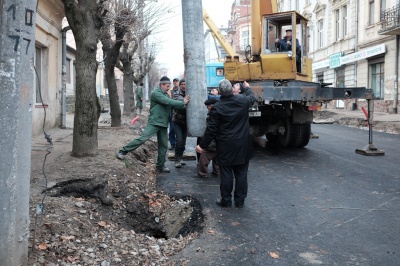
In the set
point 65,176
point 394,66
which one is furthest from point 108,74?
point 394,66

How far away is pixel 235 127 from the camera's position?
5.71m

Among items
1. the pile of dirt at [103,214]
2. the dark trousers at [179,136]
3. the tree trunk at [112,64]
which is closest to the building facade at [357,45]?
the tree trunk at [112,64]

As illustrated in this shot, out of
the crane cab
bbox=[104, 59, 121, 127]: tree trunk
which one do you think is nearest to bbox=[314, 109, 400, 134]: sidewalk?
the crane cab

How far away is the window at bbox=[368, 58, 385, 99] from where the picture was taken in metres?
24.4

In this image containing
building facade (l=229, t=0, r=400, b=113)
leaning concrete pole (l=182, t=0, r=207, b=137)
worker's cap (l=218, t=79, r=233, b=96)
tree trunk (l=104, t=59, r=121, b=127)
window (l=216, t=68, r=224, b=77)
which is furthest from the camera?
building facade (l=229, t=0, r=400, b=113)

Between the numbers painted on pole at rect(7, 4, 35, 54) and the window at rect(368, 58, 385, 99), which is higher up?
the window at rect(368, 58, 385, 99)

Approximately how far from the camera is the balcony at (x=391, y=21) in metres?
21.2

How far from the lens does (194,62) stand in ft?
23.2

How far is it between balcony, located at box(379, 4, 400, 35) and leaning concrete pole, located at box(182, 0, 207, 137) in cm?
1711

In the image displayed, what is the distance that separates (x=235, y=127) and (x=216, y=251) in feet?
6.54

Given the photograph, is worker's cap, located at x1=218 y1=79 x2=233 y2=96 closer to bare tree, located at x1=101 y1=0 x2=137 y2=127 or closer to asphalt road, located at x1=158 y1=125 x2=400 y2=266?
asphalt road, located at x1=158 y1=125 x2=400 y2=266

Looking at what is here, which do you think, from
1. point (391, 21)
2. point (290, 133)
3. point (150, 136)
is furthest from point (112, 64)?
point (391, 21)

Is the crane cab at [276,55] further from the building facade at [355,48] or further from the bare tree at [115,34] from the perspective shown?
the building facade at [355,48]

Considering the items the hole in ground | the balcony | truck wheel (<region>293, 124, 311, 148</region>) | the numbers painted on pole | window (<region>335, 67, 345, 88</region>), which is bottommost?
the hole in ground
